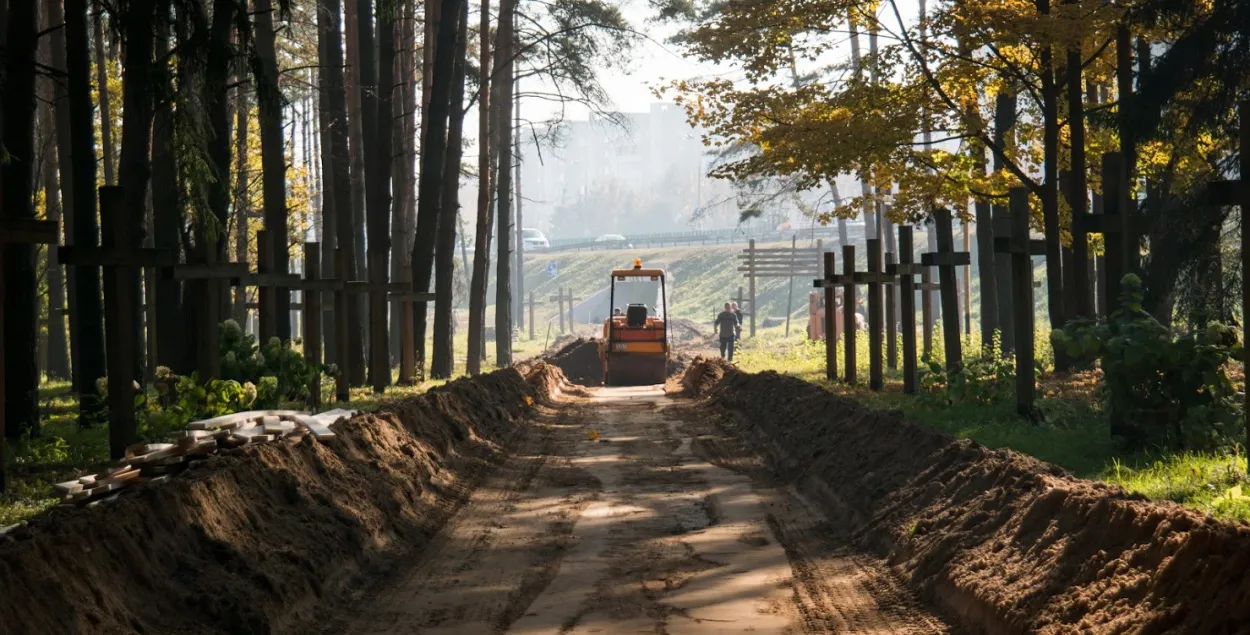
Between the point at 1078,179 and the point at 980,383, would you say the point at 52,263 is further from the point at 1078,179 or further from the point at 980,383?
the point at 1078,179

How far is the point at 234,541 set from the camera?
326 inches

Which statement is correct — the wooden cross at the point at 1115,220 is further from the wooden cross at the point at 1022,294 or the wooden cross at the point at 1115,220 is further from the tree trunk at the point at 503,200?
the tree trunk at the point at 503,200

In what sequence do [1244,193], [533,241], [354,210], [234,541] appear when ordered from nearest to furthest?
[234,541] < [1244,193] < [354,210] < [533,241]

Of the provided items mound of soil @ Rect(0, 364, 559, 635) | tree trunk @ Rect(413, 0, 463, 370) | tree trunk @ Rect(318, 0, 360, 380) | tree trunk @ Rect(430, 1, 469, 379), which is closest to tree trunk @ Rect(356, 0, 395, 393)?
tree trunk @ Rect(318, 0, 360, 380)

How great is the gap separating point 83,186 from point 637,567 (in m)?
9.47

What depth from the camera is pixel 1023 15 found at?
62.3 feet

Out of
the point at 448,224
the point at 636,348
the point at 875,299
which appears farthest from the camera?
the point at 636,348

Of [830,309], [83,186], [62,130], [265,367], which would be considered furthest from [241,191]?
[83,186]

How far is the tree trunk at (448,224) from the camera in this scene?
104 ft

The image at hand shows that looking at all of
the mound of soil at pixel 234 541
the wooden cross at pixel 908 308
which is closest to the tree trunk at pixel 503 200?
the wooden cross at pixel 908 308

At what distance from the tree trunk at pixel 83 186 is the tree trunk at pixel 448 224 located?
49.0ft

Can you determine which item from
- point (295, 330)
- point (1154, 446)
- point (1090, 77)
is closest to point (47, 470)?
point (1154, 446)

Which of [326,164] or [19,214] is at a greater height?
[326,164]

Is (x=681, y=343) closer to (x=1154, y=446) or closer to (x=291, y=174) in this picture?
(x=291, y=174)
